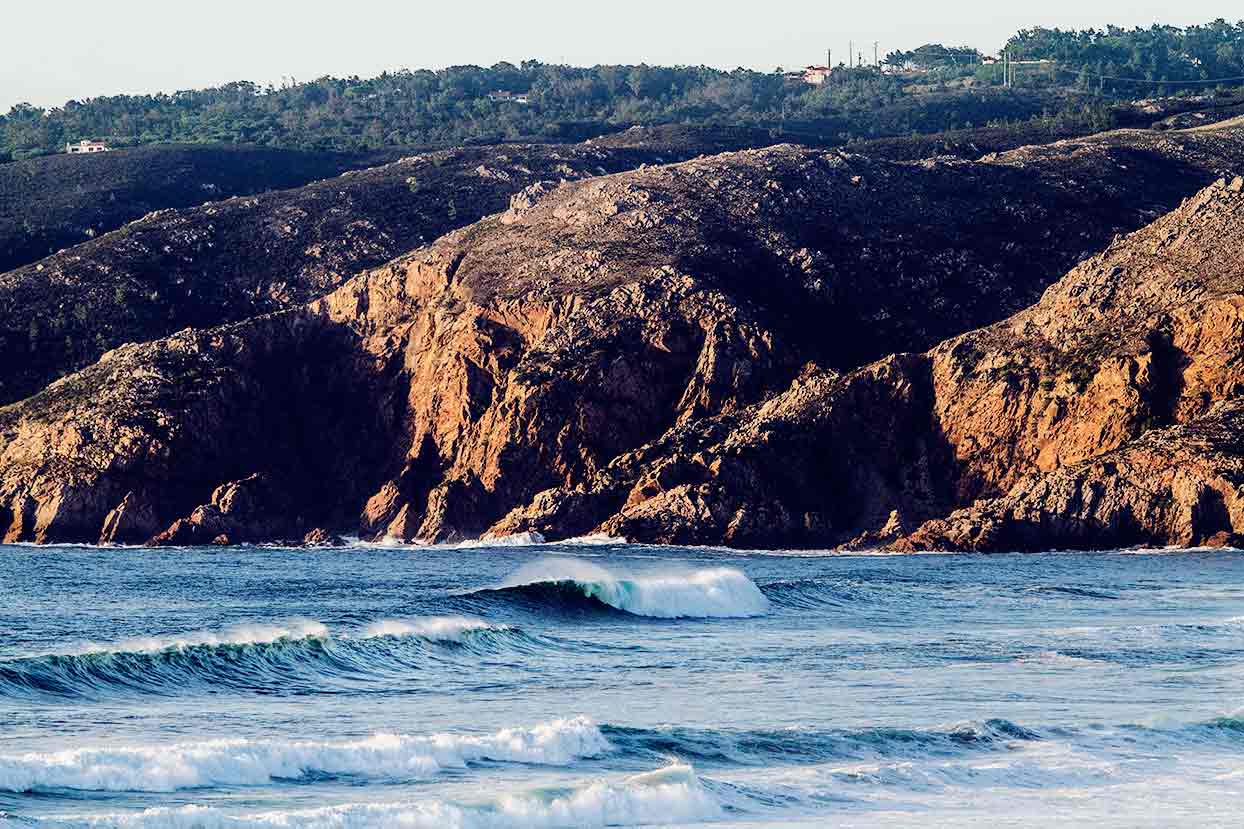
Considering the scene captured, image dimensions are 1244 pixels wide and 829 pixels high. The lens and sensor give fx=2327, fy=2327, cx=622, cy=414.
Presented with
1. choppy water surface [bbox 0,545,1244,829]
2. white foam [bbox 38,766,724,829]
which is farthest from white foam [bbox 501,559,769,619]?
white foam [bbox 38,766,724,829]

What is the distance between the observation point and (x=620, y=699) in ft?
152

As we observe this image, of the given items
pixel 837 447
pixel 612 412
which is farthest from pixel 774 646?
pixel 612 412

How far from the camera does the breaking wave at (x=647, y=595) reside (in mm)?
65562

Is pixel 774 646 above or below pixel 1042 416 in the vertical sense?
below

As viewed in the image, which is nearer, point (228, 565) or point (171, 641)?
point (171, 641)

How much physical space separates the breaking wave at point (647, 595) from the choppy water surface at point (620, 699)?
4.6 inches

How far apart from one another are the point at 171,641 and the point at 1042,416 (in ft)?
157

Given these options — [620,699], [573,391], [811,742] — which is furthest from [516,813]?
[573,391]

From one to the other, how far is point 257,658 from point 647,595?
732 inches

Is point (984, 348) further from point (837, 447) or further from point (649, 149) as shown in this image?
point (649, 149)

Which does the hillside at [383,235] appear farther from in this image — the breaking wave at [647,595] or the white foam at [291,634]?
the white foam at [291,634]

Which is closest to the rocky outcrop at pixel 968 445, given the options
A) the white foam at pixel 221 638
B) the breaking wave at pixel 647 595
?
the breaking wave at pixel 647 595

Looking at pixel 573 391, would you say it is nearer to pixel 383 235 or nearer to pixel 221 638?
pixel 221 638

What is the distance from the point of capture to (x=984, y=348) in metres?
95.6
